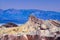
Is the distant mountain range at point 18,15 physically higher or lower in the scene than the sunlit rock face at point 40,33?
lower

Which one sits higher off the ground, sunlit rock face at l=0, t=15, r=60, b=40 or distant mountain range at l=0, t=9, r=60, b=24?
sunlit rock face at l=0, t=15, r=60, b=40

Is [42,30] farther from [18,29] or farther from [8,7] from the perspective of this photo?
[8,7]

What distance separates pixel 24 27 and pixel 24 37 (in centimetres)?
54

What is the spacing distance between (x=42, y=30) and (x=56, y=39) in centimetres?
32

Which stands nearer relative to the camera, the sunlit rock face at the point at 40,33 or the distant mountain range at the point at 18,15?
the sunlit rock face at the point at 40,33

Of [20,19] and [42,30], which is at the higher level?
[42,30]

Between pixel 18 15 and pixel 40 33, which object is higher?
pixel 40 33

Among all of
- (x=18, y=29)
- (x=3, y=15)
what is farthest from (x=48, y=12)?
(x=18, y=29)

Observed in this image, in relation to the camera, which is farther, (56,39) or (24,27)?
(24,27)

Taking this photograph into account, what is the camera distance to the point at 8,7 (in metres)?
5.58

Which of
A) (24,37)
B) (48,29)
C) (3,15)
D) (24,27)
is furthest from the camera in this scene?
(3,15)

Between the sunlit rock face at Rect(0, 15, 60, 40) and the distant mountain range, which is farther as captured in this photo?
the distant mountain range

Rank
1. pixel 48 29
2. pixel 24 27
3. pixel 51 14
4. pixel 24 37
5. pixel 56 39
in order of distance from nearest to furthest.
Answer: pixel 56 39
pixel 24 37
pixel 48 29
pixel 24 27
pixel 51 14

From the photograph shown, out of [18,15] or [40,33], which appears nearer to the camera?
[40,33]
